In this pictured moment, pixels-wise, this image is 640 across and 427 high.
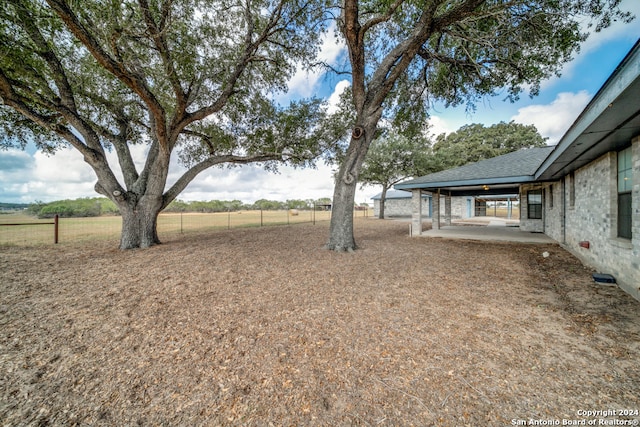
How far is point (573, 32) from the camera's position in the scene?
19.6 feet

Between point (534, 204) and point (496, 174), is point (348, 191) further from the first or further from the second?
point (534, 204)

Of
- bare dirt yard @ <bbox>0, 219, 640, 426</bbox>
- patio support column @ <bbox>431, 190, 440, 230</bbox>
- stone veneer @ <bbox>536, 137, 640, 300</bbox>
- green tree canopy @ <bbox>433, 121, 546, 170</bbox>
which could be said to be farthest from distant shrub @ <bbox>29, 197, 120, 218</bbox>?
green tree canopy @ <bbox>433, 121, 546, 170</bbox>

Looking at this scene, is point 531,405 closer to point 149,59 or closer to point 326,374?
point 326,374

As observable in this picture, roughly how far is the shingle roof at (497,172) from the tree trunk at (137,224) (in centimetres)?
966

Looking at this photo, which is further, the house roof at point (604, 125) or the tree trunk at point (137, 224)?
the tree trunk at point (137, 224)

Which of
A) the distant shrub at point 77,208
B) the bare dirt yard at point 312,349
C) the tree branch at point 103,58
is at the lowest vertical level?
the bare dirt yard at point 312,349

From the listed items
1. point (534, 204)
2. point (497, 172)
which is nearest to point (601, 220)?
point (497, 172)

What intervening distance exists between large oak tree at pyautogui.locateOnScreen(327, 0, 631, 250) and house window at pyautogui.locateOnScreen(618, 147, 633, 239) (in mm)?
3514

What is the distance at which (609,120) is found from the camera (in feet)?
10.1

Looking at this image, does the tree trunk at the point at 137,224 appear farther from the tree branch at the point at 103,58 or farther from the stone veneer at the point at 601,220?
the stone veneer at the point at 601,220

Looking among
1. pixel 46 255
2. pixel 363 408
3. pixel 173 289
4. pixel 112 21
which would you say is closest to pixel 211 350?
pixel 363 408

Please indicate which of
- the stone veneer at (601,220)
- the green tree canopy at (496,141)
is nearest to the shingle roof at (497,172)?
the stone veneer at (601,220)

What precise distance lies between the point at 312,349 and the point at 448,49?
928 cm

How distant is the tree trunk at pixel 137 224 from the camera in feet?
23.9
